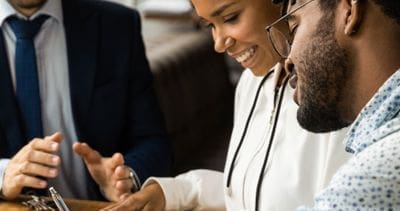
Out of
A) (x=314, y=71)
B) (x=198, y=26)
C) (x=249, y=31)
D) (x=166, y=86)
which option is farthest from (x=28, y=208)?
(x=198, y=26)

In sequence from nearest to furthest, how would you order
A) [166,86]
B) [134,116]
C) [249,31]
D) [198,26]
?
[249,31] → [134,116] → [166,86] → [198,26]

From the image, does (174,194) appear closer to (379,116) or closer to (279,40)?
(279,40)

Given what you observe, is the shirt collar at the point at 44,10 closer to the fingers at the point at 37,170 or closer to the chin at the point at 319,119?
the fingers at the point at 37,170

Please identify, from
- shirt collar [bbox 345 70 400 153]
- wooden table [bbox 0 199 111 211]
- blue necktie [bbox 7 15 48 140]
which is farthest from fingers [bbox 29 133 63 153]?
shirt collar [bbox 345 70 400 153]

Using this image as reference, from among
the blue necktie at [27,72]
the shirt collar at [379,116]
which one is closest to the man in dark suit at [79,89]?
the blue necktie at [27,72]

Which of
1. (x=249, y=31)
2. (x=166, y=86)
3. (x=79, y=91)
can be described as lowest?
(x=166, y=86)

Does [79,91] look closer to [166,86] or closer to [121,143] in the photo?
[121,143]

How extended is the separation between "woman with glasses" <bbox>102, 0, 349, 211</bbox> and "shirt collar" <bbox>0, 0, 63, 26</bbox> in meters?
0.43

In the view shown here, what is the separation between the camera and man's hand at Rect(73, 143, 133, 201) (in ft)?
4.42

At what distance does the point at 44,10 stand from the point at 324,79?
0.94 metres

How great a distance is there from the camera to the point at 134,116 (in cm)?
164

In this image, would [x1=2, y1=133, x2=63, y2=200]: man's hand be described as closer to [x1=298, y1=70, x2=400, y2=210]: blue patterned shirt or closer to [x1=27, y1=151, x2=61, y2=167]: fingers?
[x1=27, y1=151, x2=61, y2=167]: fingers

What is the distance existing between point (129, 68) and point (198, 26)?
1954 mm

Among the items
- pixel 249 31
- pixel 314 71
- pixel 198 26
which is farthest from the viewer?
pixel 198 26
